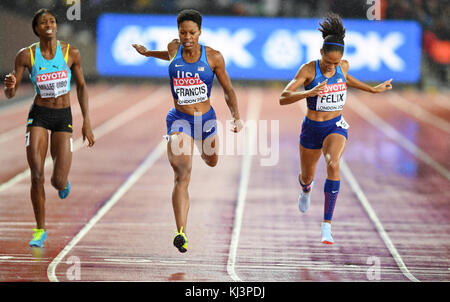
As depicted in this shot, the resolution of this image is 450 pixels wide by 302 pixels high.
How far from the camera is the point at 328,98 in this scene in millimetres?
7473

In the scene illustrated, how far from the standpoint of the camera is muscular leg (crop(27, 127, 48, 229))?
7383mm

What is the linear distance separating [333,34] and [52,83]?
2469 millimetres

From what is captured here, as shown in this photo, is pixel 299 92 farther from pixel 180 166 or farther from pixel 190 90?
pixel 180 166

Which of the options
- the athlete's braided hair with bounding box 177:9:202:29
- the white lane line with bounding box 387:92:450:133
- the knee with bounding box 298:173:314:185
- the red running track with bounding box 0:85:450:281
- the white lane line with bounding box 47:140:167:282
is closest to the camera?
the athlete's braided hair with bounding box 177:9:202:29

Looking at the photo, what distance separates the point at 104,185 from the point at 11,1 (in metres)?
13.2

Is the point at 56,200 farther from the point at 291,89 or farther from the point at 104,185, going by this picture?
the point at 291,89

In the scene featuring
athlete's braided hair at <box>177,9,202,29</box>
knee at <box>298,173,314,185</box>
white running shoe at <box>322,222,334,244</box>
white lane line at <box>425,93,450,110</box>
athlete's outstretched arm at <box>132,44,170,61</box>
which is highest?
athlete's braided hair at <box>177,9,202,29</box>

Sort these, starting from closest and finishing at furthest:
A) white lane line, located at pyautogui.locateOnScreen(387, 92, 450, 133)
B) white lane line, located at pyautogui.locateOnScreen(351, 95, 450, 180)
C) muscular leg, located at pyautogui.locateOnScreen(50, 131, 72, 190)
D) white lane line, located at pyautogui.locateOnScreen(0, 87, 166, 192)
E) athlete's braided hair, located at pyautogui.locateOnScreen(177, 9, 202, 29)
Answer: athlete's braided hair, located at pyautogui.locateOnScreen(177, 9, 202, 29)
muscular leg, located at pyautogui.locateOnScreen(50, 131, 72, 190)
white lane line, located at pyautogui.locateOnScreen(0, 87, 166, 192)
white lane line, located at pyautogui.locateOnScreen(351, 95, 450, 180)
white lane line, located at pyautogui.locateOnScreen(387, 92, 450, 133)

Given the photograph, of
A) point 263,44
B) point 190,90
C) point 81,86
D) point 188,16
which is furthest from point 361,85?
point 263,44

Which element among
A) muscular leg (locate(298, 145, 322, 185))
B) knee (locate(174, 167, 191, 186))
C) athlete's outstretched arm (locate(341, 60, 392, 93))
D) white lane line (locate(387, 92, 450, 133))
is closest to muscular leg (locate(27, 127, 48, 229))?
knee (locate(174, 167, 191, 186))

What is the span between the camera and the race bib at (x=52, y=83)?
733 cm

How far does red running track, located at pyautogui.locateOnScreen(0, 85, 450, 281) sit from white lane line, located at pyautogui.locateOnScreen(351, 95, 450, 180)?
0.05 m

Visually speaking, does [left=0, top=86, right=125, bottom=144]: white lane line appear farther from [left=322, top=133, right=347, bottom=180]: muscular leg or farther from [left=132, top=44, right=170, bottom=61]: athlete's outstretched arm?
[left=322, top=133, right=347, bottom=180]: muscular leg
